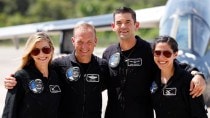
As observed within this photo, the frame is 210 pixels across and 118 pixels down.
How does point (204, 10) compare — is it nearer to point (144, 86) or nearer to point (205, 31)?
point (205, 31)

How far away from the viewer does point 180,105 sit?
195 inches

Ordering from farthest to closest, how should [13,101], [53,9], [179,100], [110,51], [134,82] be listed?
[53,9] → [110,51] → [134,82] → [179,100] → [13,101]

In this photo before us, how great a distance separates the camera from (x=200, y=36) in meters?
9.90

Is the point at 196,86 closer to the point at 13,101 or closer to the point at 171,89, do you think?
the point at 171,89

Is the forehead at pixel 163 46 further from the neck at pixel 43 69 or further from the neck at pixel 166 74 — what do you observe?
the neck at pixel 43 69

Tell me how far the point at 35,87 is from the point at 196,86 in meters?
1.66

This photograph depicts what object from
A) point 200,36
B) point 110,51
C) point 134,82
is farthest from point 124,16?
point 200,36

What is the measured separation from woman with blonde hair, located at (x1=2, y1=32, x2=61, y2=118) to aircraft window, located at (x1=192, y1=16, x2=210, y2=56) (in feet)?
16.2

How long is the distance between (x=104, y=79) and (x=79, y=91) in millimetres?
359

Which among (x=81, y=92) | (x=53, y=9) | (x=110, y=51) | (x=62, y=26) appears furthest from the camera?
(x=53, y=9)

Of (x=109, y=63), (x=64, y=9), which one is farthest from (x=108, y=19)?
(x=64, y=9)

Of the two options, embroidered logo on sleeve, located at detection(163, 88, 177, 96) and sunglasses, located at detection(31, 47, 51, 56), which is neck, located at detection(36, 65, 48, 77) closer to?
sunglasses, located at detection(31, 47, 51, 56)

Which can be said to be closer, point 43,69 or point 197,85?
point 197,85

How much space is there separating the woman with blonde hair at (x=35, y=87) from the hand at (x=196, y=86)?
1.41 m
